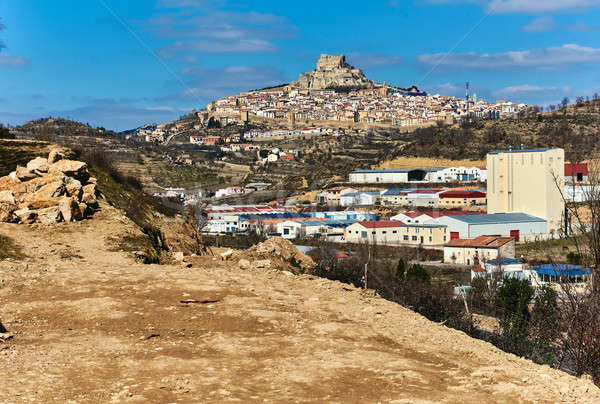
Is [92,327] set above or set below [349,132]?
below

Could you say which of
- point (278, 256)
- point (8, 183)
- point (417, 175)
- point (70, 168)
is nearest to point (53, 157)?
point (70, 168)

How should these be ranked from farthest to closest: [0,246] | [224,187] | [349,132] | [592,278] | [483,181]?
1. [349,132]
2. [224,187]
3. [483,181]
4. [0,246]
5. [592,278]

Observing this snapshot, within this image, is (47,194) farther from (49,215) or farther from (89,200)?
(89,200)

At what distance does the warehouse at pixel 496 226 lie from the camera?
177 ft

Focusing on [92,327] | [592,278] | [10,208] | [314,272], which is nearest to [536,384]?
[592,278]

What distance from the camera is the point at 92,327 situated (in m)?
7.08

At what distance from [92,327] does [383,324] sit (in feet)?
10.4

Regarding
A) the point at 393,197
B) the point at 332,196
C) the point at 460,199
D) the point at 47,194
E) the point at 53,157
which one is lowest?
the point at 47,194

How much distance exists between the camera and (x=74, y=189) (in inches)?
540

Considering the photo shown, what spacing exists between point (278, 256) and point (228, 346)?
23.1ft

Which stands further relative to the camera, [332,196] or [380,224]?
[332,196]

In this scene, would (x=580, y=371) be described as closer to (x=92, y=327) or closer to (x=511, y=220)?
(x=92, y=327)

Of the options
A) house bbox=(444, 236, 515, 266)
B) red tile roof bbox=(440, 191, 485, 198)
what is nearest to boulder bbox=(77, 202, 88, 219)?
house bbox=(444, 236, 515, 266)

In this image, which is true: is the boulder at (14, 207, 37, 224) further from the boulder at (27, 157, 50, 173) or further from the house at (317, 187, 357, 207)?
the house at (317, 187, 357, 207)
